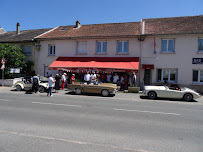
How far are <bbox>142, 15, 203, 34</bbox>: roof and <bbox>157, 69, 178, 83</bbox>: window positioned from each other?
3801 millimetres

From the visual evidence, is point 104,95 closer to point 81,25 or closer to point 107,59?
point 107,59

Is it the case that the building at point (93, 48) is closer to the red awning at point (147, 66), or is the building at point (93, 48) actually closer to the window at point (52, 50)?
the window at point (52, 50)

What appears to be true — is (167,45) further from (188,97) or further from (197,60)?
(188,97)

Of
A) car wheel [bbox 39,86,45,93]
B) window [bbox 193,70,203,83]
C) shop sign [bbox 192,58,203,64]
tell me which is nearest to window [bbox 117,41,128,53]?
shop sign [bbox 192,58,203,64]

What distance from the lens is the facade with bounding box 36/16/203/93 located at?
51.6 ft

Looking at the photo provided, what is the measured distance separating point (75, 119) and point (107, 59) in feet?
39.3

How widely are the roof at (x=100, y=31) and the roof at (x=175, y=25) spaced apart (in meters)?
1.49

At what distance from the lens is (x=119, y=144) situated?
4.06m

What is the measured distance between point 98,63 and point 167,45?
7.18 metres

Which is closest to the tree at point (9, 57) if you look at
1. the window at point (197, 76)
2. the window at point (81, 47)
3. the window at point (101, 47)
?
the window at point (81, 47)

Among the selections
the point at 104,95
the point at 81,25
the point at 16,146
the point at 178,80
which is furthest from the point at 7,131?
the point at 81,25

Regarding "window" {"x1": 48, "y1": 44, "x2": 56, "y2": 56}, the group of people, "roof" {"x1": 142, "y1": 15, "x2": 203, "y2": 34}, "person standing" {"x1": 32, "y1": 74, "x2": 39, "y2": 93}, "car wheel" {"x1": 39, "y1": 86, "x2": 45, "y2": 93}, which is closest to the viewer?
"person standing" {"x1": 32, "y1": 74, "x2": 39, "y2": 93}

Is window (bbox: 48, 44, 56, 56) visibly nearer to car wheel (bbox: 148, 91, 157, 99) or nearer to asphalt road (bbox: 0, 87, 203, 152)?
car wheel (bbox: 148, 91, 157, 99)

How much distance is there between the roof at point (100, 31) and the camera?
17922 mm
